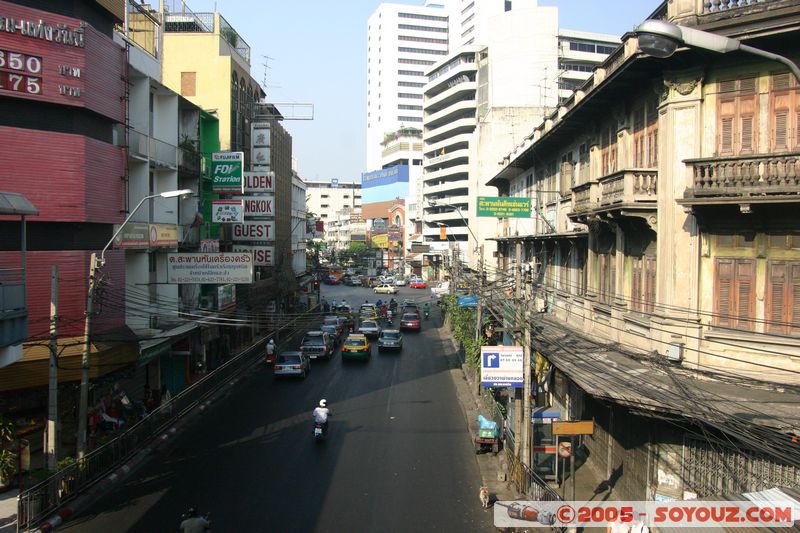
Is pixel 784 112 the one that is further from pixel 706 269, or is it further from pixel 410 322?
pixel 410 322

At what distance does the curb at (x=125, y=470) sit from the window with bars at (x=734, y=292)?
15.2 m

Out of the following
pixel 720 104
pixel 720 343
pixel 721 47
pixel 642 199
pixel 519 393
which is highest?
pixel 720 104

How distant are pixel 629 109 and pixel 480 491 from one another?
443 inches

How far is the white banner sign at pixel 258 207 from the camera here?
35.6 meters

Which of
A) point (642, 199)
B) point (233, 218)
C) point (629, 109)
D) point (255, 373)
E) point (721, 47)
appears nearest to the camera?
point (721, 47)

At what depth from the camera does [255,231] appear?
35.5 metres

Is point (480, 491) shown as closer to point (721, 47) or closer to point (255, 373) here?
point (721, 47)

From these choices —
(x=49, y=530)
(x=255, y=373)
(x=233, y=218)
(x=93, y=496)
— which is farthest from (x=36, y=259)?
(x=255, y=373)

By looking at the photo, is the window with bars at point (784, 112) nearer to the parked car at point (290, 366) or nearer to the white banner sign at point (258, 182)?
the parked car at point (290, 366)

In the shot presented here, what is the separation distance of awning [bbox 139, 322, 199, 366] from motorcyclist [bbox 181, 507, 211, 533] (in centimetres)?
945

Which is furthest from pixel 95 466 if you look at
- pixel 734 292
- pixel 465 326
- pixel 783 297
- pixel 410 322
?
pixel 410 322

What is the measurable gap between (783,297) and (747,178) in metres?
2.52

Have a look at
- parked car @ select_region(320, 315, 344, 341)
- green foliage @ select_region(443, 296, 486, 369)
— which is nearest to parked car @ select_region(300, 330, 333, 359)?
parked car @ select_region(320, 315, 344, 341)

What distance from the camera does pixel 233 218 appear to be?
103ft
